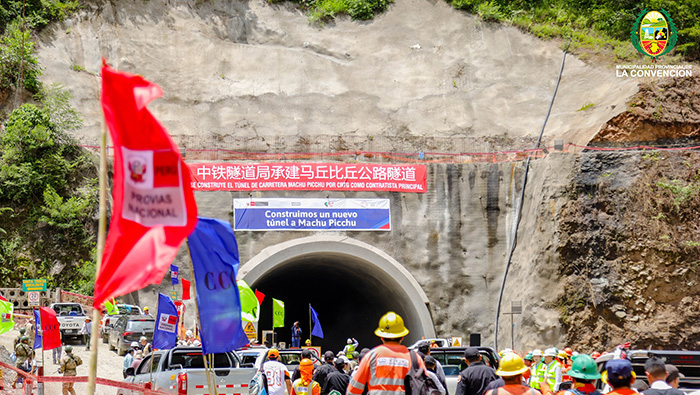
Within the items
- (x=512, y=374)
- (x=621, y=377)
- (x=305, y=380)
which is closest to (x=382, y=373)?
(x=512, y=374)

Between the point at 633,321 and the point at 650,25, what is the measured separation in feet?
67.1

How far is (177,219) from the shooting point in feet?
19.6

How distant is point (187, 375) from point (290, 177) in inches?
564

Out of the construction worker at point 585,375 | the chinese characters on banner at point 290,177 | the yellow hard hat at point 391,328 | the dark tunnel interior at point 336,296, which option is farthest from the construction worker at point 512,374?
the chinese characters on banner at point 290,177

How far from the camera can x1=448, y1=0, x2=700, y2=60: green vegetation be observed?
1449 inches

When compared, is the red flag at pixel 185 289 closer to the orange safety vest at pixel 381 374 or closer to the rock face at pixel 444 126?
the rock face at pixel 444 126

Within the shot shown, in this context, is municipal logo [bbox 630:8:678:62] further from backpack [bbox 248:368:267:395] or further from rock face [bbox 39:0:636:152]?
backpack [bbox 248:368:267:395]

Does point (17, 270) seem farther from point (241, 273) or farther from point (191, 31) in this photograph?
point (191, 31)

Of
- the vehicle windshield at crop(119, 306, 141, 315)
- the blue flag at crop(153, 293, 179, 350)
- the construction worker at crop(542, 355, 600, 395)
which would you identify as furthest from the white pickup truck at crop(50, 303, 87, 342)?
the construction worker at crop(542, 355, 600, 395)

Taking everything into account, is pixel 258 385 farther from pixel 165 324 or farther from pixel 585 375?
pixel 585 375

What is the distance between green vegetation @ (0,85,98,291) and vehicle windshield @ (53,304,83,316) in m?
2.12

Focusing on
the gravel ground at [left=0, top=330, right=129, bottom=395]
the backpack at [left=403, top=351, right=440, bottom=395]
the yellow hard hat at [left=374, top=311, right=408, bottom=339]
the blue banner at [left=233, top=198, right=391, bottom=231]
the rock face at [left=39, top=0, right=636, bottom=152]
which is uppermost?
the rock face at [left=39, top=0, right=636, bottom=152]

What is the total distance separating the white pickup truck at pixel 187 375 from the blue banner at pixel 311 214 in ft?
42.0

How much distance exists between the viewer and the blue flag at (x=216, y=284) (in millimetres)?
8102
